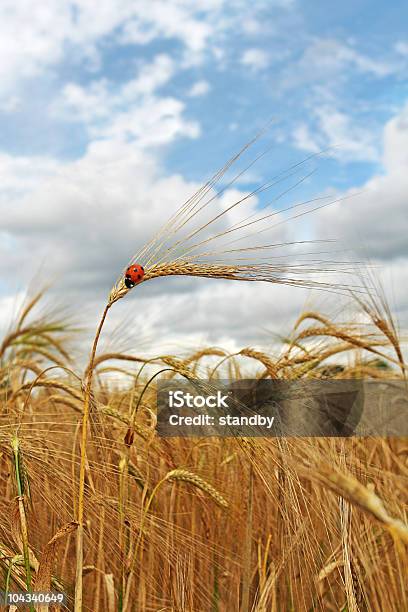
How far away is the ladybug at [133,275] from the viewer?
198cm

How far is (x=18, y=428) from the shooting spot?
2199 mm

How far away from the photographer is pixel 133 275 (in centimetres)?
198

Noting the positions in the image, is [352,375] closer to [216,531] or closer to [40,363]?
[216,531]

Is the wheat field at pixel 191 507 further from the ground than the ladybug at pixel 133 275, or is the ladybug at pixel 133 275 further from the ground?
the ladybug at pixel 133 275

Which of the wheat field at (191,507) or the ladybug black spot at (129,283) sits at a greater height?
the ladybug black spot at (129,283)

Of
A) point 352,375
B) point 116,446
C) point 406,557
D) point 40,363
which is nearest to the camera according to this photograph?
point 406,557

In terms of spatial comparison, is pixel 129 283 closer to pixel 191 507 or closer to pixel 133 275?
pixel 133 275

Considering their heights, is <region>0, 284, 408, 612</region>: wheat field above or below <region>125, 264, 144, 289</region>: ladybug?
below

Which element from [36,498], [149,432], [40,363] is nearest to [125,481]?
[149,432]

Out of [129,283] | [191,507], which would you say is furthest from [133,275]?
[191,507]

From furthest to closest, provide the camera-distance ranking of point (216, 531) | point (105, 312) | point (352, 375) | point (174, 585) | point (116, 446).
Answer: point (352, 375)
point (216, 531)
point (116, 446)
point (174, 585)
point (105, 312)

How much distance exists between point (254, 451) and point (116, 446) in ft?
2.81

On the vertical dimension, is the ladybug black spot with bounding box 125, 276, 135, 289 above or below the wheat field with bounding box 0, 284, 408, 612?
above

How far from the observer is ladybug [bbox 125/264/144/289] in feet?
6.49
